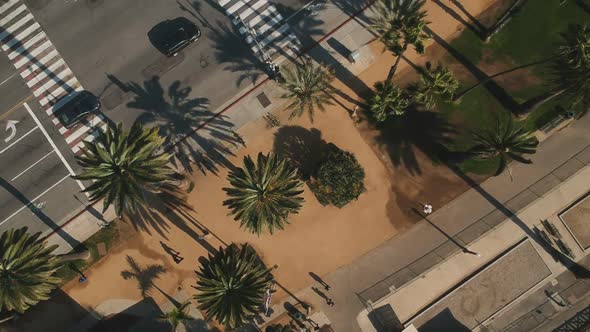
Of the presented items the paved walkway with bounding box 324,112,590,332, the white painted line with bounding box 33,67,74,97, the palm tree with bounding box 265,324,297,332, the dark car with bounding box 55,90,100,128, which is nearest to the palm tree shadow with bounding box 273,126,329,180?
the paved walkway with bounding box 324,112,590,332

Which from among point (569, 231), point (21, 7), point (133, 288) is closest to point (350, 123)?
point (569, 231)

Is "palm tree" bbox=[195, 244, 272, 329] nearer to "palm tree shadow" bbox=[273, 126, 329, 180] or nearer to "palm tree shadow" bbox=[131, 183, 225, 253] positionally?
"palm tree shadow" bbox=[131, 183, 225, 253]

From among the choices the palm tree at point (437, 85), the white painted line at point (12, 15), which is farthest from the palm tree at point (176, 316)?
the white painted line at point (12, 15)

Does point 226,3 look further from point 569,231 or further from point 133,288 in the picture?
point 569,231

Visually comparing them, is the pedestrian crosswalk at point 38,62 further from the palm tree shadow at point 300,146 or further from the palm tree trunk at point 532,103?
the palm tree trunk at point 532,103

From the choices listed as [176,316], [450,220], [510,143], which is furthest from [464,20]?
[176,316]

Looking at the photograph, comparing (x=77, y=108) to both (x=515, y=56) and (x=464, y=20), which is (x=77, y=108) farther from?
(x=515, y=56)
